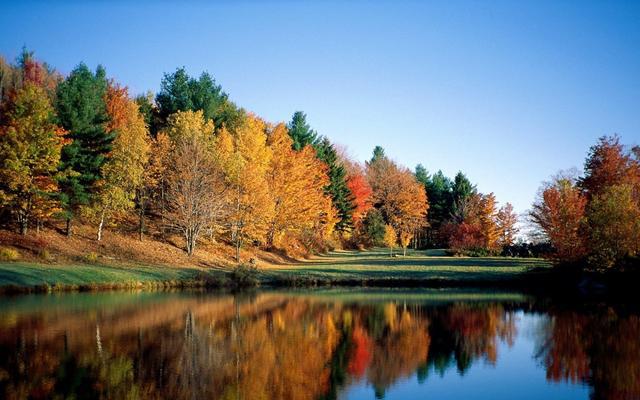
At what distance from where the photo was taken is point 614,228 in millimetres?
36750

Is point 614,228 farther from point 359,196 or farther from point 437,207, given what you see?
point 437,207

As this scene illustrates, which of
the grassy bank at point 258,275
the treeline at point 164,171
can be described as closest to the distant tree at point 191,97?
the treeline at point 164,171

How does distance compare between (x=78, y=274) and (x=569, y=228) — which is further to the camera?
(x=569, y=228)

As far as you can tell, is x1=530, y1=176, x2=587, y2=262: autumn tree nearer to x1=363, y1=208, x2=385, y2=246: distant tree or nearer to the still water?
the still water

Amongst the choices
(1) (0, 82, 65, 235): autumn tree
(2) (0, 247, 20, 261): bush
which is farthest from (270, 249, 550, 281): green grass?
(2) (0, 247, 20, 261): bush

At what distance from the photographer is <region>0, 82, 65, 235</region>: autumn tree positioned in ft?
123

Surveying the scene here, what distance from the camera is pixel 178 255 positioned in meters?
45.3

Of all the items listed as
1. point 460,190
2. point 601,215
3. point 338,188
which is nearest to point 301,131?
point 338,188

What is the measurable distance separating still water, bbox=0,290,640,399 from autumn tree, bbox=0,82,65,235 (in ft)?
40.8

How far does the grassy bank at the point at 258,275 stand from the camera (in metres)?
33.0

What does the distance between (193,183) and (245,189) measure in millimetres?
4997

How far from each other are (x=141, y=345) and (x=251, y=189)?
3195cm

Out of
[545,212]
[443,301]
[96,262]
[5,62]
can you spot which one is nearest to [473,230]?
[545,212]

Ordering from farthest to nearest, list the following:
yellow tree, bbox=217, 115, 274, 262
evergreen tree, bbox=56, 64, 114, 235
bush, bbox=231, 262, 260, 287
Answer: yellow tree, bbox=217, 115, 274, 262 < evergreen tree, bbox=56, 64, 114, 235 < bush, bbox=231, 262, 260, 287
